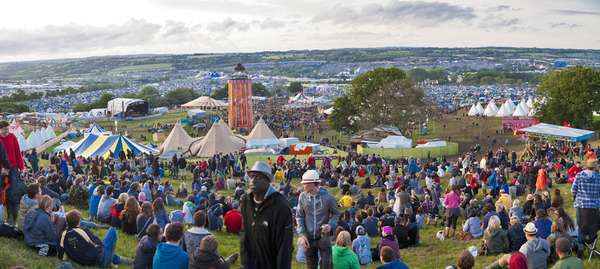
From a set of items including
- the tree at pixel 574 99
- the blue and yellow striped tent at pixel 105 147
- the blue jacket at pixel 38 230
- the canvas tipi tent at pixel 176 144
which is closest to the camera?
the blue jacket at pixel 38 230

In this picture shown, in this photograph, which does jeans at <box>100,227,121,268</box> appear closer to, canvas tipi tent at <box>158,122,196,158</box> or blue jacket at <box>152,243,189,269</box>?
blue jacket at <box>152,243,189,269</box>

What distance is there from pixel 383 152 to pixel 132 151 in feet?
41.1

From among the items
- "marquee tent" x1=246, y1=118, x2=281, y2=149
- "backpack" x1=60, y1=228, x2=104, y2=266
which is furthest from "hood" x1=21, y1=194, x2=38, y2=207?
"marquee tent" x1=246, y1=118, x2=281, y2=149

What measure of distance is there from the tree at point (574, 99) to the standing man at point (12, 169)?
37426mm

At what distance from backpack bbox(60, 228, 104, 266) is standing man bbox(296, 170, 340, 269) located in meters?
2.53

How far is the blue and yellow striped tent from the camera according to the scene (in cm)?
2806

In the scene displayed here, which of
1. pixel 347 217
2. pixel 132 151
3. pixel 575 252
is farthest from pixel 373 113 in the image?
pixel 575 252

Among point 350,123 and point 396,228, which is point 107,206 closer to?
point 396,228

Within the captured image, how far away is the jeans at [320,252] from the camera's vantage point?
20.1ft

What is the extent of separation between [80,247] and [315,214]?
2807 millimetres

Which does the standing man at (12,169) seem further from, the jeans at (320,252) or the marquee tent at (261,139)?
the marquee tent at (261,139)

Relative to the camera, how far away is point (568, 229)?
8547 millimetres

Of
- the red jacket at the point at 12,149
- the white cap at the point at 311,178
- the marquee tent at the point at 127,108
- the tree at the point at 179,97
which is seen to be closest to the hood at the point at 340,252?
the white cap at the point at 311,178

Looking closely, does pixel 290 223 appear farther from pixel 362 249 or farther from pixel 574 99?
pixel 574 99
